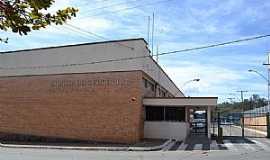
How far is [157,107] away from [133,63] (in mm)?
4666

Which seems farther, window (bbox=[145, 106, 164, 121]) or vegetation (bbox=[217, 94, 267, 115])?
vegetation (bbox=[217, 94, 267, 115])

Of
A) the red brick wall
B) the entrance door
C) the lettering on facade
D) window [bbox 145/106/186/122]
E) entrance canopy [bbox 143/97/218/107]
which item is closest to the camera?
the red brick wall

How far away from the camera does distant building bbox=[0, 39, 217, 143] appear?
1272 inches

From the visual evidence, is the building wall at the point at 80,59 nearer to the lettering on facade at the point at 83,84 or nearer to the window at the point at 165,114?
the lettering on facade at the point at 83,84

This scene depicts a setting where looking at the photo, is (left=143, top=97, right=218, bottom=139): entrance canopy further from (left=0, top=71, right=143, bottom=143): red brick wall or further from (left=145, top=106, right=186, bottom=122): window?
(left=0, top=71, right=143, bottom=143): red brick wall

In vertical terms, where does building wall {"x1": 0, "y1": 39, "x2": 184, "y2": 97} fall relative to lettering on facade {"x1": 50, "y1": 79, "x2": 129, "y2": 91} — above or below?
above

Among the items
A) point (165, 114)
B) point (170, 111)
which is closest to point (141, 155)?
point (165, 114)

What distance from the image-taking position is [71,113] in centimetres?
3422

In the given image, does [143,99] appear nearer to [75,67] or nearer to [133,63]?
[133,63]

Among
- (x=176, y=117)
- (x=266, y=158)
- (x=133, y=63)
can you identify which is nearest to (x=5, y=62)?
(x=133, y=63)

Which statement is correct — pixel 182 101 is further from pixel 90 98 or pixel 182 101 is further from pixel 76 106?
pixel 76 106

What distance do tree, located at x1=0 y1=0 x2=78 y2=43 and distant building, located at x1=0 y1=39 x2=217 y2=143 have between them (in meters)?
27.3

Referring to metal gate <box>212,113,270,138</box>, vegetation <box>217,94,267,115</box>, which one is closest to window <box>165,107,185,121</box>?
metal gate <box>212,113,270,138</box>

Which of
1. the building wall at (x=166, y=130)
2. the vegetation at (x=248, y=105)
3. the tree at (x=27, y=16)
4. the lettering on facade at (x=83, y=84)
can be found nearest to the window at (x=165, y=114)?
the building wall at (x=166, y=130)
